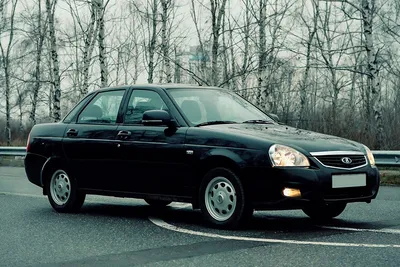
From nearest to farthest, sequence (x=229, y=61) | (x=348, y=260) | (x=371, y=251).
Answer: (x=348, y=260) < (x=371, y=251) < (x=229, y=61)

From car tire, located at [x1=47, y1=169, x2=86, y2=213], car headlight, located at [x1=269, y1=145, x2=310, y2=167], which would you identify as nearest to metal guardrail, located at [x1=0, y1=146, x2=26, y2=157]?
car tire, located at [x1=47, y1=169, x2=86, y2=213]

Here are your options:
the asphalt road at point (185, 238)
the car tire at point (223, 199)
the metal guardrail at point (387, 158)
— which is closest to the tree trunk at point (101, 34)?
the metal guardrail at point (387, 158)

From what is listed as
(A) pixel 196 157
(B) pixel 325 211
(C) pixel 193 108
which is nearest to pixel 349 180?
(B) pixel 325 211

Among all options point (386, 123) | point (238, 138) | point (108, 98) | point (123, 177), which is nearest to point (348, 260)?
point (238, 138)

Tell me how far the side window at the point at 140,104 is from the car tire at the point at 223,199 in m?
1.35

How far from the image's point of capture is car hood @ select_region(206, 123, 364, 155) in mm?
7547

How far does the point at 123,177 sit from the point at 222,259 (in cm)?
313

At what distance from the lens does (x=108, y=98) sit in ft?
31.5

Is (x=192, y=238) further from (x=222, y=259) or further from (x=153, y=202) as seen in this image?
(x=153, y=202)

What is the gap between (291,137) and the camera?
780 cm

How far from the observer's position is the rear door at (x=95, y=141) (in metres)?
9.13

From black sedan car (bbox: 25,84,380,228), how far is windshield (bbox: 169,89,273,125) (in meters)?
0.01

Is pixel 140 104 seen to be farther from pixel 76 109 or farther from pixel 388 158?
pixel 388 158

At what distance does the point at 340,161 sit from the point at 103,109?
337 centimetres
